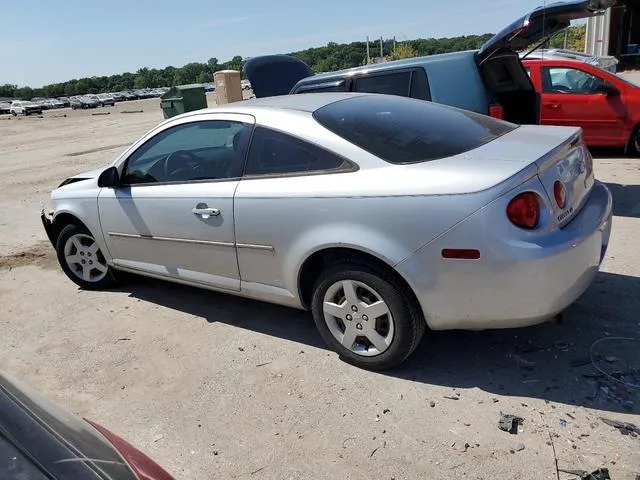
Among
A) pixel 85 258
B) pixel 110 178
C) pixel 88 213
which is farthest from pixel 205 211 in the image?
pixel 85 258

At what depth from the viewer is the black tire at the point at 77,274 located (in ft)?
16.3

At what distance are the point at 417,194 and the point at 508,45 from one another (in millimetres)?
3447

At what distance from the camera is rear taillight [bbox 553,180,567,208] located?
9.70ft

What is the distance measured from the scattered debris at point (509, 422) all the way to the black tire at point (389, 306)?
615 mm

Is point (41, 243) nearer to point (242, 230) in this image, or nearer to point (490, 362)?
point (242, 230)

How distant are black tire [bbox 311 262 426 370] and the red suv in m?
6.61

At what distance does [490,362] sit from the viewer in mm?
3355

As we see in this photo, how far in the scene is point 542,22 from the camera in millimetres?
5102

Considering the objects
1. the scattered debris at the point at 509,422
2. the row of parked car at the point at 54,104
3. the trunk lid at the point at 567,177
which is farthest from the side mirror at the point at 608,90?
the row of parked car at the point at 54,104

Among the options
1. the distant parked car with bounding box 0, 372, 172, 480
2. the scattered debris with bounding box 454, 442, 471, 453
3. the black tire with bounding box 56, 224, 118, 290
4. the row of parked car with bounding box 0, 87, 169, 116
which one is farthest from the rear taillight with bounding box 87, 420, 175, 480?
the row of parked car with bounding box 0, 87, 169, 116

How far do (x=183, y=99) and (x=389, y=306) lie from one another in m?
14.1

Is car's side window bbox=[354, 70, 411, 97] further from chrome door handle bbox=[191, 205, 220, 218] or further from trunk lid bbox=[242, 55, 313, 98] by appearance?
chrome door handle bbox=[191, 205, 220, 218]

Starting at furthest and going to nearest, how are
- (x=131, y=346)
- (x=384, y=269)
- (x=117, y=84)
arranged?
(x=117, y=84) → (x=131, y=346) → (x=384, y=269)

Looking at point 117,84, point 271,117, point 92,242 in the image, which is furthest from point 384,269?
point 117,84
